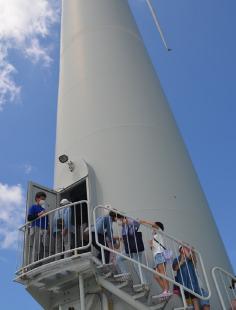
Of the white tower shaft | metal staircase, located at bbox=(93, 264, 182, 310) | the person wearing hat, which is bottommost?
metal staircase, located at bbox=(93, 264, 182, 310)

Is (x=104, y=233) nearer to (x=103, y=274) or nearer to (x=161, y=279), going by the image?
(x=103, y=274)

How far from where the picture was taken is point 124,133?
10266 millimetres

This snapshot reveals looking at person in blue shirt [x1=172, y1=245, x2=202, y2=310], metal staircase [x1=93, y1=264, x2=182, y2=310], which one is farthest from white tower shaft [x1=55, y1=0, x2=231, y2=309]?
metal staircase [x1=93, y1=264, x2=182, y2=310]

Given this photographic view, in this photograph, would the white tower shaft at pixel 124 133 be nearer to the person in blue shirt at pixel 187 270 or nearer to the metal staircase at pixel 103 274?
the metal staircase at pixel 103 274

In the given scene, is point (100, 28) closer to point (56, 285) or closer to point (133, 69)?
point (133, 69)

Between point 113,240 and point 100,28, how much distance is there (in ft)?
26.4

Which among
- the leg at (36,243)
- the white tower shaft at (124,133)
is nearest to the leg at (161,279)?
the white tower shaft at (124,133)

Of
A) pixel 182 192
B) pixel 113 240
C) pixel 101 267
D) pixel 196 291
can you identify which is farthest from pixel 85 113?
pixel 196 291

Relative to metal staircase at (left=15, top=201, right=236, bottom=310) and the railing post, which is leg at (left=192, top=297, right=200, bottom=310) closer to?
metal staircase at (left=15, top=201, right=236, bottom=310)

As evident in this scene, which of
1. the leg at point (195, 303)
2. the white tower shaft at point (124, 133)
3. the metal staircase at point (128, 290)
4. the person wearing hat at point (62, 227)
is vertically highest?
the white tower shaft at point (124, 133)

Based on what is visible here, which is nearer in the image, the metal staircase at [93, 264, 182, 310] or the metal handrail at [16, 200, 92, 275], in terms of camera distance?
the metal staircase at [93, 264, 182, 310]

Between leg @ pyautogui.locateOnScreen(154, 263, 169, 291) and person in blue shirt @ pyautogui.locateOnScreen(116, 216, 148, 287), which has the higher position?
person in blue shirt @ pyautogui.locateOnScreen(116, 216, 148, 287)

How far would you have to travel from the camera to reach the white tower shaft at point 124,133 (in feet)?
29.6

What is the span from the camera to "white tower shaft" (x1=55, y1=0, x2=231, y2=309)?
355 inches
